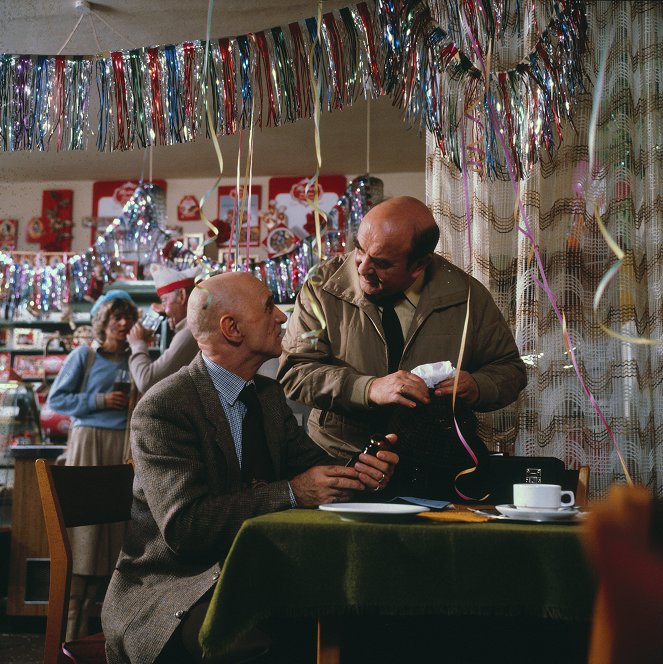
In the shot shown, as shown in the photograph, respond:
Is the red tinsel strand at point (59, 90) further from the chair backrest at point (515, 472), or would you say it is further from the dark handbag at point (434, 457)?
the chair backrest at point (515, 472)

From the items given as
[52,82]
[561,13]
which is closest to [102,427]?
[52,82]

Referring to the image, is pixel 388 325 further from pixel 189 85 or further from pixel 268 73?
pixel 189 85

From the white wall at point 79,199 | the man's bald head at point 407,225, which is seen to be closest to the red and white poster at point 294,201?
the white wall at point 79,199

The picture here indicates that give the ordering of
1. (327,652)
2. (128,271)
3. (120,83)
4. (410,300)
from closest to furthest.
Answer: (327,652) → (410,300) → (120,83) → (128,271)

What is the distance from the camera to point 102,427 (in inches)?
152

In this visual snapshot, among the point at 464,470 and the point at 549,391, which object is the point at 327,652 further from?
the point at 549,391

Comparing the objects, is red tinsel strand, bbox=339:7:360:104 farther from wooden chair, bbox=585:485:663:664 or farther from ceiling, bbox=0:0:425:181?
wooden chair, bbox=585:485:663:664

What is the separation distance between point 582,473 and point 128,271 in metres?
5.16

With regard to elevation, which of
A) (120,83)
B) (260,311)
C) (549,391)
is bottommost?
(549,391)

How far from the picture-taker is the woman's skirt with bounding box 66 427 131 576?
3709 mm

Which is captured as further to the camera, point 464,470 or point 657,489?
point 657,489

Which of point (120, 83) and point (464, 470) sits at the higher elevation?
point (120, 83)

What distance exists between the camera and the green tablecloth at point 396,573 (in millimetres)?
1136

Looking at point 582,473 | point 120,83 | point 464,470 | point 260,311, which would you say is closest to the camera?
point 464,470
